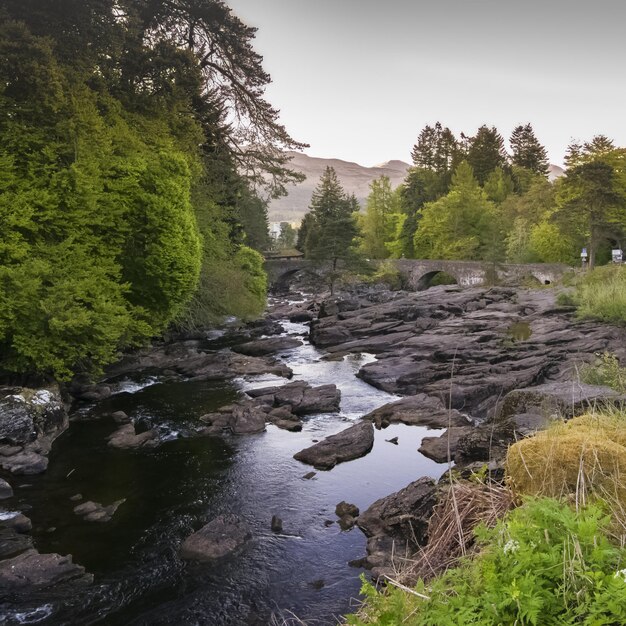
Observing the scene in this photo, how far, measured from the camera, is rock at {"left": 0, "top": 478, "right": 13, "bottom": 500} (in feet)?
39.3

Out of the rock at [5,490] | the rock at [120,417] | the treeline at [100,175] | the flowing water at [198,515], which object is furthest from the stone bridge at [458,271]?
the rock at [5,490]

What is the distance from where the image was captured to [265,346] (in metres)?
29.9

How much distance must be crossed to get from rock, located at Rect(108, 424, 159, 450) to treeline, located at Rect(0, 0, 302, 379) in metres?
2.56

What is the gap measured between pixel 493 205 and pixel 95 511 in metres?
72.6

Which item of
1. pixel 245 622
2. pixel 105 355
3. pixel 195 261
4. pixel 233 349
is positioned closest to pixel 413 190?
pixel 233 349

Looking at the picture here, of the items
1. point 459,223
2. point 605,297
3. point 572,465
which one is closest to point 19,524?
point 572,465

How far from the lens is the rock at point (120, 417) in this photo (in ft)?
56.3

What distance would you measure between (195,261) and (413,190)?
6211cm

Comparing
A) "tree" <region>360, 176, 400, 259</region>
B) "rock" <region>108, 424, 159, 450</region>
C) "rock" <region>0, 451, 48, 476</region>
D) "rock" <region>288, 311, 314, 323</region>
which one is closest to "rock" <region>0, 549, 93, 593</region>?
"rock" <region>0, 451, 48, 476</region>

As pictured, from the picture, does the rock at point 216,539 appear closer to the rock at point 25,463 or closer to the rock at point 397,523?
the rock at point 397,523

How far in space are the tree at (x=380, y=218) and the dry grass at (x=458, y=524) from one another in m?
81.7

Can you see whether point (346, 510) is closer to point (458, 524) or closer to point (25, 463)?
point (458, 524)

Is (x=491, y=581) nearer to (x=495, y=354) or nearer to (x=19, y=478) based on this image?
(x=19, y=478)

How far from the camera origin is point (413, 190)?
79.3m
